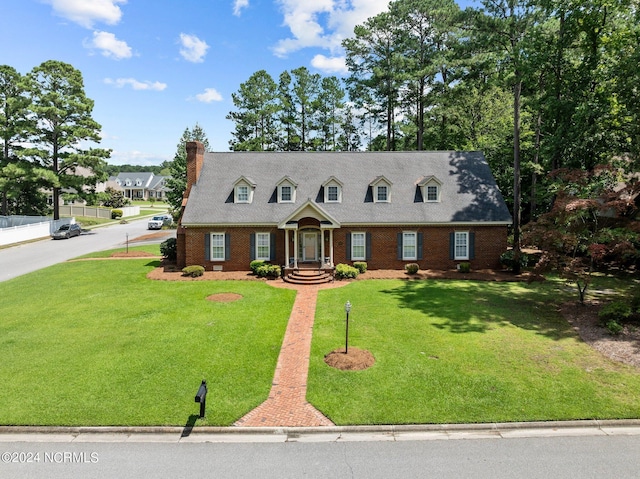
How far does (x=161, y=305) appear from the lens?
1869 cm

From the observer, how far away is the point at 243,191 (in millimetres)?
26672

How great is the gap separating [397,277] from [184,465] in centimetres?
1790

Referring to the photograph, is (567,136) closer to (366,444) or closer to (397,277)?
(397,277)

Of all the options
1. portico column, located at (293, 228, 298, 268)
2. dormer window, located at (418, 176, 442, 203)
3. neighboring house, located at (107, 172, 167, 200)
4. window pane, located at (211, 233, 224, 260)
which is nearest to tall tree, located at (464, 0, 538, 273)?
dormer window, located at (418, 176, 442, 203)

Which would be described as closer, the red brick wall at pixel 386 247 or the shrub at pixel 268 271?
the shrub at pixel 268 271

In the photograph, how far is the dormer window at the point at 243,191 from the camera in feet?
86.9

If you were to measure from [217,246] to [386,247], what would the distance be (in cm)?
1119

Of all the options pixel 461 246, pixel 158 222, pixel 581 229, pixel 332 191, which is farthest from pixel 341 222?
pixel 158 222

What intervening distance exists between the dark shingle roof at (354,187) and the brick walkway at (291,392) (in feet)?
36.8

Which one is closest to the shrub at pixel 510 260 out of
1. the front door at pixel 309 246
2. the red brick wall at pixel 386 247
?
the red brick wall at pixel 386 247

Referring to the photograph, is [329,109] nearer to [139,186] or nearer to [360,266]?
[360,266]

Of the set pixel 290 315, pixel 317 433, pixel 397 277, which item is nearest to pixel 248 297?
pixel 290 315

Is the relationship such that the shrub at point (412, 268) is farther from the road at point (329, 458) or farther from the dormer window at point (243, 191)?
the road at point (329, 458)

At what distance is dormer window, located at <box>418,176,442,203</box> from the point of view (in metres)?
26.6
